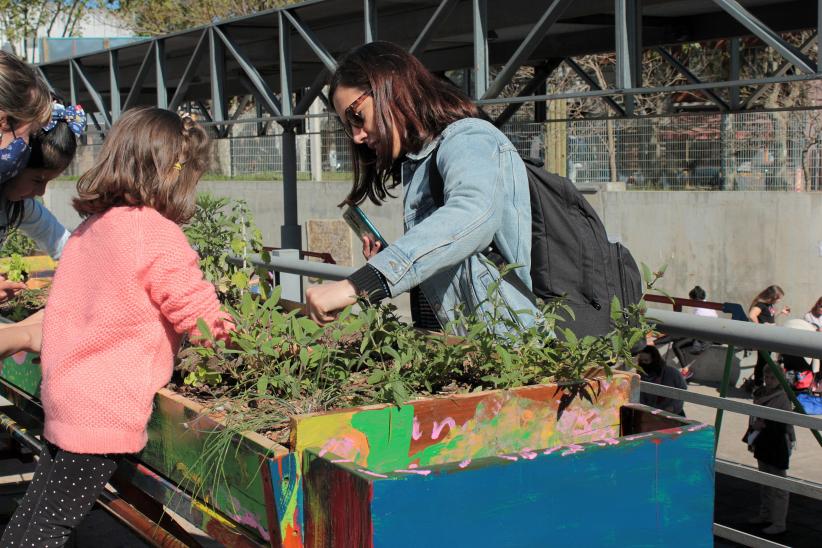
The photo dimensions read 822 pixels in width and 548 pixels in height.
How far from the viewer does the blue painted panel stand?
68.7 inches

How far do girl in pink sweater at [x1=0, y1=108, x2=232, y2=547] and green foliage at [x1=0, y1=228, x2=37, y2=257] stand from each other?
12.3ft

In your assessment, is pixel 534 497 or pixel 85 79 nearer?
pixel 534 497

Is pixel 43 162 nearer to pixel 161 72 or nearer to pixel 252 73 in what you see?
pixel 252 73

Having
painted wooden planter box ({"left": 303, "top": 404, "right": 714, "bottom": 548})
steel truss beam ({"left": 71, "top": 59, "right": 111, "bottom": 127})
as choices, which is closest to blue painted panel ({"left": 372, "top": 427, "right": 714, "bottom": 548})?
painted wooden planter box ({"left": 303, "top": 404, "right": 714, "bottom": 548})

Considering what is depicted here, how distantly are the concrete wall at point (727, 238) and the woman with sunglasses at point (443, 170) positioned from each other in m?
10.9

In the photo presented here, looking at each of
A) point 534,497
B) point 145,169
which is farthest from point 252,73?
point 534,497

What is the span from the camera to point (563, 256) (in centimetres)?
266

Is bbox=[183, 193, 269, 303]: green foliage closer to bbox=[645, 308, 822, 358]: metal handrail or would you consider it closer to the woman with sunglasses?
the woman with sunglasses

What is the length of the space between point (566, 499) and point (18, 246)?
5.06 m

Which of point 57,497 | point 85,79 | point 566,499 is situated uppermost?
point 85,79

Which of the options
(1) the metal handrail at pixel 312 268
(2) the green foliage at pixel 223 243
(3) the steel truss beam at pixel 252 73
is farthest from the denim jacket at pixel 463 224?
(3) the steel truss beam at pixel 252 73

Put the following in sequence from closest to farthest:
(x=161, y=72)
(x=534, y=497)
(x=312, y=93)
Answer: (x=534, y=497), (x=312, y=93), (x=161, y=72)

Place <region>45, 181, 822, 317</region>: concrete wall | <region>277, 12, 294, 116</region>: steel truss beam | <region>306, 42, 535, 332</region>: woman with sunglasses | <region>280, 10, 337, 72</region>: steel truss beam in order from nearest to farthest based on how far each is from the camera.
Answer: <region>306, 42, 535, 332</region>: woman with sunglasses
<region>280, 10, 337, 72</region>: steel truss beam
<region>277, 12, 294, 116</region>: steel truss beam
<region>45, 181, 822, 317</region>: concrete wall

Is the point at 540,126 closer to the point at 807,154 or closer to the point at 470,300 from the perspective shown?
the point at 807,154
